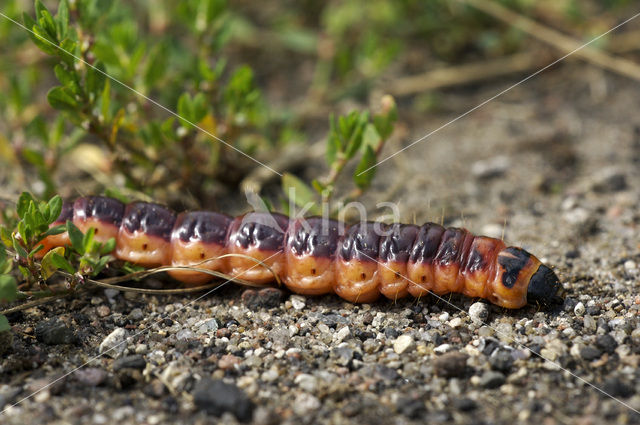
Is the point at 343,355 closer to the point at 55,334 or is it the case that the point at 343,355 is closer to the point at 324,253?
the point at 324,253

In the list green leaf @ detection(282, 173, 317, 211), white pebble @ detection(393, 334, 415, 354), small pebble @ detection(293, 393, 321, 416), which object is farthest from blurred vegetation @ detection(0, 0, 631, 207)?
small pebble @ detection(293, 393, 321, 416)

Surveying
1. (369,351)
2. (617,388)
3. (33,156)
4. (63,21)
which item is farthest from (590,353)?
(33,156)

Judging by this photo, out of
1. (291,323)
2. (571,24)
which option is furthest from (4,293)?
(571,24)

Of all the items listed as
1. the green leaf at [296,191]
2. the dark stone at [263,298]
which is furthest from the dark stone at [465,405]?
the green leaf at [296,191]

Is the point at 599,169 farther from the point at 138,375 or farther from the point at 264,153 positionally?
the point at 138,375

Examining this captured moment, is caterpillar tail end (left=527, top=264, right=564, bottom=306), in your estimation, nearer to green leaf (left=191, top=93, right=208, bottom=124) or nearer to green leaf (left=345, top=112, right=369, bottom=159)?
green leaf (left=345, top=112, right=369, bottom=159)

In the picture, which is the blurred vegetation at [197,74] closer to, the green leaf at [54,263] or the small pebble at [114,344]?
the green leaf at [54,263]
